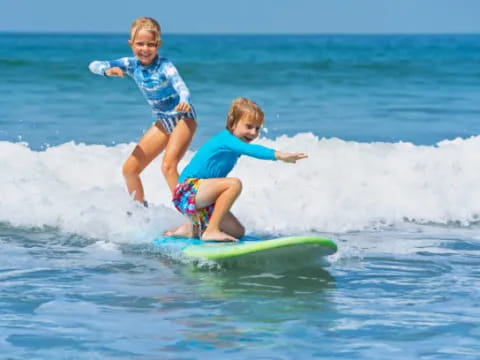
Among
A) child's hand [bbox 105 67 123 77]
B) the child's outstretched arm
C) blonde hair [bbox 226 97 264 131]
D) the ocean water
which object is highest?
child's hand [bbox 105 67 123 77]

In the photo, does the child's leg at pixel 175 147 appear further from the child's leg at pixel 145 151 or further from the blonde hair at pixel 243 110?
the blonde hair at pixel 243 110

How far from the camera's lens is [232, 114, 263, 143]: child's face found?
6.81m

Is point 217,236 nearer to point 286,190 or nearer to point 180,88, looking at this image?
point 180,88

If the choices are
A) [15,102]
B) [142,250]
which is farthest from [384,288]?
[15,102]

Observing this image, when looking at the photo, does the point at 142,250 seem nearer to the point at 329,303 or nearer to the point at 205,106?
the point at 329,303

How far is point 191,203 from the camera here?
7.09 meters

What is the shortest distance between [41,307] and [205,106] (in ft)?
46.0

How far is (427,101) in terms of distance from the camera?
71.9 ft

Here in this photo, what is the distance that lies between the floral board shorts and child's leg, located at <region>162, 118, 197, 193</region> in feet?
1.77

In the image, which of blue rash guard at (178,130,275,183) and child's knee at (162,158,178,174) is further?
child's knee at (162,158,178,174)

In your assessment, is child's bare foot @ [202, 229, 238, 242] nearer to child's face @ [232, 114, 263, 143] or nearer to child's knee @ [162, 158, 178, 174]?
child's face @ [232, 114, 263, 143]

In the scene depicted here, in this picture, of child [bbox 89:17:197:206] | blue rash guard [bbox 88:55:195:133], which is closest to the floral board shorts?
child [bbox 89:17:197:206]

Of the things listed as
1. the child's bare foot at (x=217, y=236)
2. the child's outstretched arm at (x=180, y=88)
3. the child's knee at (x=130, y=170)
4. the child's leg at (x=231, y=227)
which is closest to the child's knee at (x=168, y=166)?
the child's knee at (x=130, y=170)

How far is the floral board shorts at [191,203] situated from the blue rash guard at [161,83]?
32.0 inches
